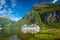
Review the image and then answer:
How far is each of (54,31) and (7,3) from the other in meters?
1.15

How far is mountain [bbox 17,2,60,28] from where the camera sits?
353 centimetres

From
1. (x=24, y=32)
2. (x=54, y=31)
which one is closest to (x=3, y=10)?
(x=24, y=32)

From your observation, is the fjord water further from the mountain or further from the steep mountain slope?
the mountain

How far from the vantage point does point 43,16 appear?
358 cm

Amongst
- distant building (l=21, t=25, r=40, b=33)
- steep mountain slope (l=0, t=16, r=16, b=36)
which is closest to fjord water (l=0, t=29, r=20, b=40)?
steep mountain slope (l=0, t=16, r=16, b=36)

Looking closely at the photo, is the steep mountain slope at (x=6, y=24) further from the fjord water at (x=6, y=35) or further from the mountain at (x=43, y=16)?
the mountain at (x=43, y=16)

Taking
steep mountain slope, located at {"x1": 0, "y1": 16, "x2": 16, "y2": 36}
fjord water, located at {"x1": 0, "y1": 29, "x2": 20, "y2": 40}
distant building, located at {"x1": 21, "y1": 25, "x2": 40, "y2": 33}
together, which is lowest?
fjord water, located at {"x1": 0, "y1": 29, "x2": 20, "y2": 40}

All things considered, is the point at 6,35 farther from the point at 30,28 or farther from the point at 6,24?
the point at 30,28

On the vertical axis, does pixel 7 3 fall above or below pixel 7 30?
above

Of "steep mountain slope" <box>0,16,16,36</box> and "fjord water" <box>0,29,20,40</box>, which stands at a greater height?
"steep mountain slope" <box>0,16,16,36</box>

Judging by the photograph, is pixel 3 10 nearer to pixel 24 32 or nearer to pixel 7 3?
pixel 7 3

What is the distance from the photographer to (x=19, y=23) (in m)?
3.53

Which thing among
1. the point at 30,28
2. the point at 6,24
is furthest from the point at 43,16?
the point at 6,24

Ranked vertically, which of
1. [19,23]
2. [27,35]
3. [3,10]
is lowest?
[27,35]
